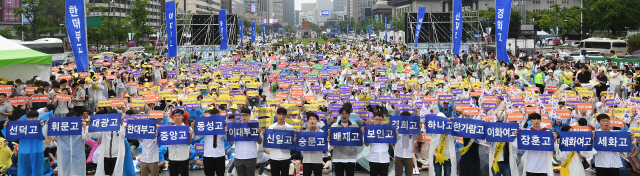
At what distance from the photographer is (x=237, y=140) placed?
29.0ft

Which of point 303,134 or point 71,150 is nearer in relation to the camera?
point 303,134

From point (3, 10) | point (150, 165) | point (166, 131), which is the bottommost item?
point (150, 165)

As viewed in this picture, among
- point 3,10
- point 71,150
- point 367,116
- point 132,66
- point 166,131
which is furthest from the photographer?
point 3,10

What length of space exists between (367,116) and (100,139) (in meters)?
4.84

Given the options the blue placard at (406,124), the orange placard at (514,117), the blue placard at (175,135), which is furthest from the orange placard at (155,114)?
the orange placard at (514,117)

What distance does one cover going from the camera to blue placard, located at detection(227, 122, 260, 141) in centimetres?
882

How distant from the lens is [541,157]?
8.44m

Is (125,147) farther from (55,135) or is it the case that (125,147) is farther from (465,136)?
(465,136)

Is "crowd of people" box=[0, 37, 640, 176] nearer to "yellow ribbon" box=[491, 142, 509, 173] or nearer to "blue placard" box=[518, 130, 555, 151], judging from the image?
"yellow ribbon" box=[491, 142, 509, 173]

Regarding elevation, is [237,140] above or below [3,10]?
below

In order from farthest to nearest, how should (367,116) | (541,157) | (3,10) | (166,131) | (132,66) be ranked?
1. (3,10)
2. (132,66)
3. (367,116)
4. (166,131)
5. (541,157)

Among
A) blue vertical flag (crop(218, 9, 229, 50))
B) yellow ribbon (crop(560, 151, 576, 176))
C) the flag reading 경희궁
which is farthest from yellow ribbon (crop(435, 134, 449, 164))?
blue vertical flag (crop(218, 9, 229, 50))

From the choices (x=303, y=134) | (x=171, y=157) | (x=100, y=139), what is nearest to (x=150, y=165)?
(x=171, y=157)

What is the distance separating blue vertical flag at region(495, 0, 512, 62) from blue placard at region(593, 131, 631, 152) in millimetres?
8585
